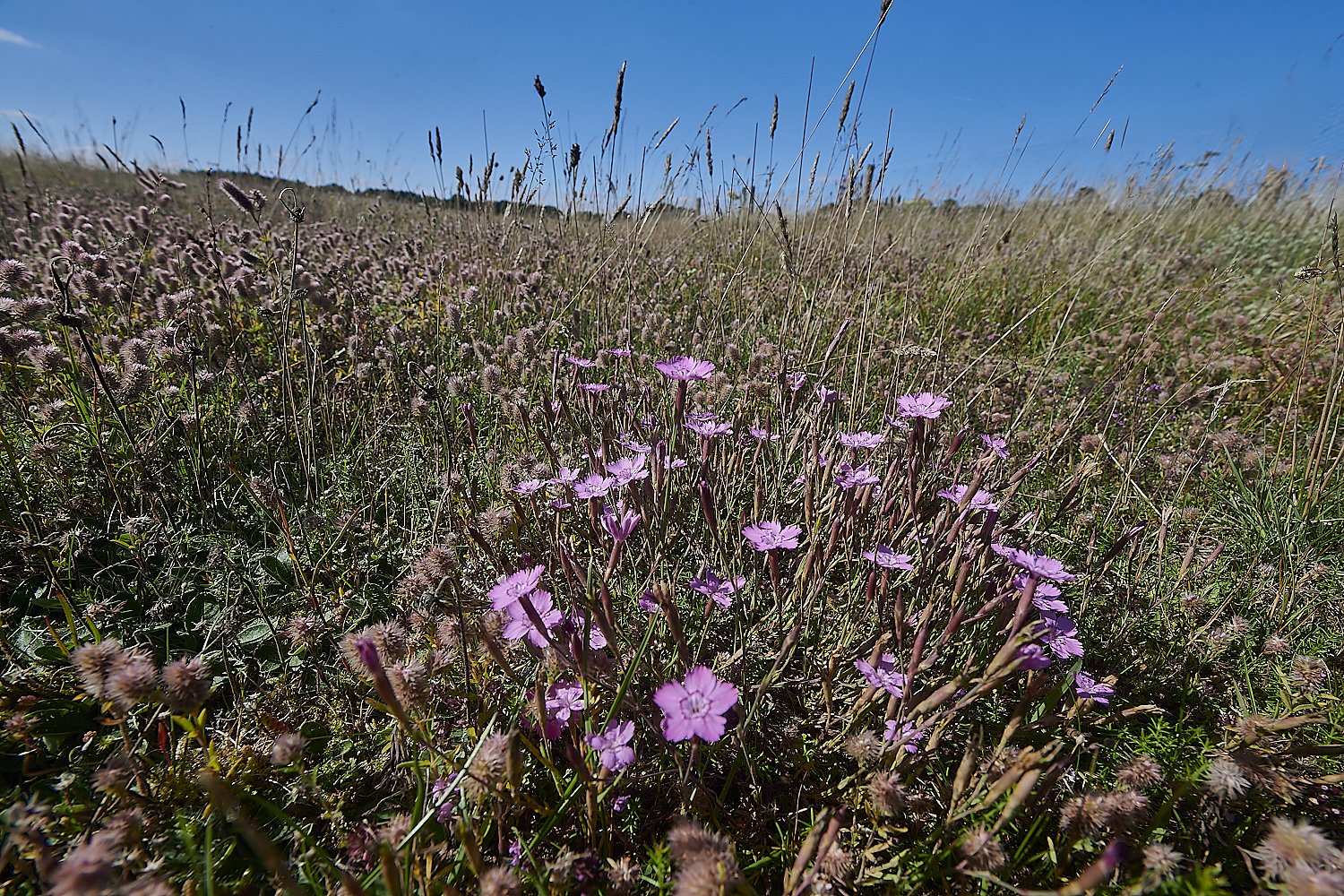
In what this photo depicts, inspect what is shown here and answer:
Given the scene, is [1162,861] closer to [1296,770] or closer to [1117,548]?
[1296,770]

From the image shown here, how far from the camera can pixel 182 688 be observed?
36.9 inches

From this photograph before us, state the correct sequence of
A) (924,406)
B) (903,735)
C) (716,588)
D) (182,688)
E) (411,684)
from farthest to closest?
(924,406), (716,588), (903,735), (411,684), (182,688)

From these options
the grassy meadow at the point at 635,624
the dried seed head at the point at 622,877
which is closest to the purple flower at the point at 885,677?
the grassy meadow at the point at 635,624

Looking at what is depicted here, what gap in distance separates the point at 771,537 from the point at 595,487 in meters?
0.46

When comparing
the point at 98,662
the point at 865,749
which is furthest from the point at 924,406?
the point at 98,662

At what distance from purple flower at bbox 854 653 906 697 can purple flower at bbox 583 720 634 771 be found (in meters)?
0.49

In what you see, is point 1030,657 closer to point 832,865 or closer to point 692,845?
point 832,865

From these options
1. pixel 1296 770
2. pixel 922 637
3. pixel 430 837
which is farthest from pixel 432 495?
pixel 1296 770

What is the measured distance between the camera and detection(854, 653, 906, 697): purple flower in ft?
3.82

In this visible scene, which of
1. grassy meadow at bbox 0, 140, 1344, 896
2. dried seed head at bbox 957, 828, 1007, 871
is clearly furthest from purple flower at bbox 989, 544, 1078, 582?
dried seed head at bbox 957, 828, 1007, 871

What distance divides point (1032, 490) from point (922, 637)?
1786 millimetres

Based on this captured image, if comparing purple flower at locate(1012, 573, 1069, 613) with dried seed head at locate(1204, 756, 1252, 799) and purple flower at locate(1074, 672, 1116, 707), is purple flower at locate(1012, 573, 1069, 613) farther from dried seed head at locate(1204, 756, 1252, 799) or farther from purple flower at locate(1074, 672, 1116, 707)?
dried seed head at locate(1204, 756, 1252, 799)

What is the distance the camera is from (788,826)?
1278 mm

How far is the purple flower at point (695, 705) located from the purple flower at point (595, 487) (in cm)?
54
